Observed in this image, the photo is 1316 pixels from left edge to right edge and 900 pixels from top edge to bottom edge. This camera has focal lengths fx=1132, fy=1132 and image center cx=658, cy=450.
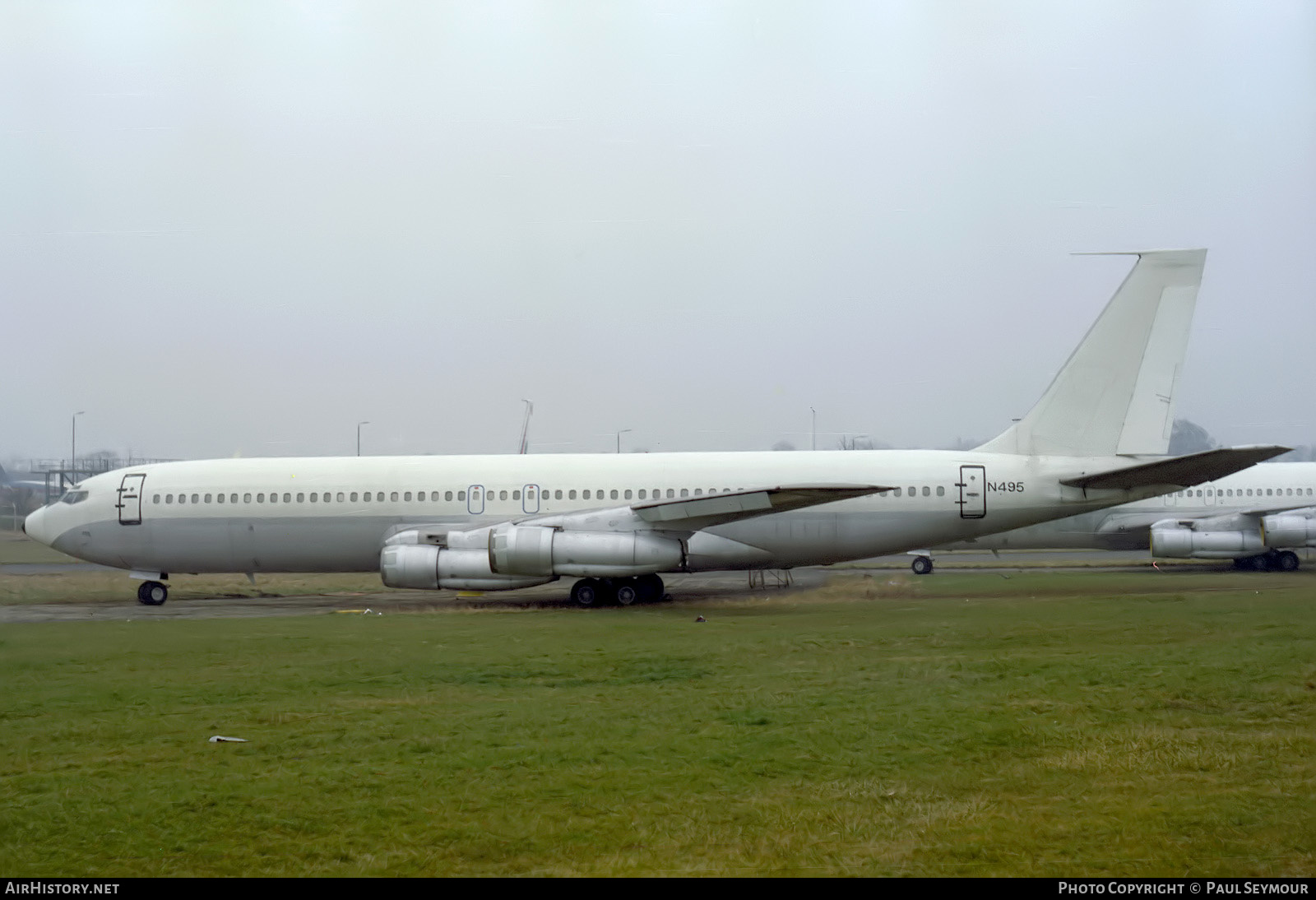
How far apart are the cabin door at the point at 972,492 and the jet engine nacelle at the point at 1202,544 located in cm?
921

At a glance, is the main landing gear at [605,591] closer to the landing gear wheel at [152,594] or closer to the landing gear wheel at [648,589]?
the landing gear wheel at [648,589]

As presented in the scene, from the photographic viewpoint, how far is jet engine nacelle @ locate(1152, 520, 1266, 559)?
89.0 ft

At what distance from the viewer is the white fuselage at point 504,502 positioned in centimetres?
2058

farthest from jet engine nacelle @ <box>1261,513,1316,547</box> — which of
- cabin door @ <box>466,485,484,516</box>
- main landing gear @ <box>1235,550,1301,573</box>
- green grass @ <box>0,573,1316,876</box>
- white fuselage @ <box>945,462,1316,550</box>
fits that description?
cabin door @ <box>466,485,484,516</box>

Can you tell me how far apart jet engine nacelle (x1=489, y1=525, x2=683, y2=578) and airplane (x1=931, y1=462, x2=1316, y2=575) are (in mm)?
10058

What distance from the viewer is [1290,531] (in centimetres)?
2709

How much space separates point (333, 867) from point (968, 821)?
9.23 ft

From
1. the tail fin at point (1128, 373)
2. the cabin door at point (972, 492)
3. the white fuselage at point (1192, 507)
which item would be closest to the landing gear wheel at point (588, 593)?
the cabin door at point (972, 492)

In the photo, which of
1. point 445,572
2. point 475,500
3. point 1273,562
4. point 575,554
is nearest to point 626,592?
point 575,554

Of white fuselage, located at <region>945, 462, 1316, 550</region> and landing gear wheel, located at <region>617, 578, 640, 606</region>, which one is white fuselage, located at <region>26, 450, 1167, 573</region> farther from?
white fuselage, located at <region>945, 462, 1316, 550</region>

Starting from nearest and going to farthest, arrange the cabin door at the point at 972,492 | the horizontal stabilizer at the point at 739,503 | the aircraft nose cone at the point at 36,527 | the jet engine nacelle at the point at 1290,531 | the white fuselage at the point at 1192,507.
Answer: the horizontal stabilizer at the point at 739,503
the cabin door at the point at 972,492
the aircraft nose cone at the point at 36,527
the jet engine nacelle at the point at 1290,531
the white fuselage at the point at 1192,507

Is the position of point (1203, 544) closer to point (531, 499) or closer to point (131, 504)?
point (531, 499)
